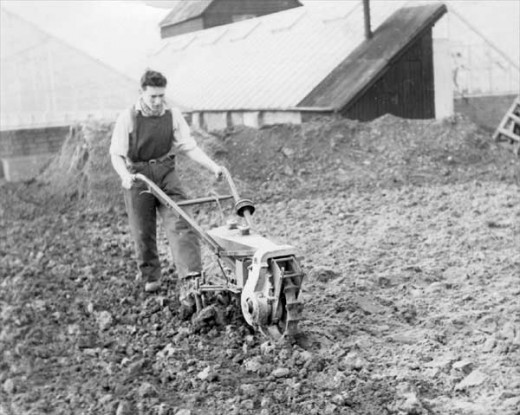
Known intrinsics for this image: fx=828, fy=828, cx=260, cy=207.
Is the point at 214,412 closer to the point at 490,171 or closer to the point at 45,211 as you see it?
the point at 45,211

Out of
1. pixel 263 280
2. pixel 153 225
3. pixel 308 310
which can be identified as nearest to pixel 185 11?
pixel 153 225

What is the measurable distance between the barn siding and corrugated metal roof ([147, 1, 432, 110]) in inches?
52.5

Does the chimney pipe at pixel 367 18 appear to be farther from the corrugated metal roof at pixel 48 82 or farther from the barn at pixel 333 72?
the corrugated metal roof at pixel 48 82

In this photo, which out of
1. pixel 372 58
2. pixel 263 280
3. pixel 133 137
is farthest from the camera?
pixel 372 58

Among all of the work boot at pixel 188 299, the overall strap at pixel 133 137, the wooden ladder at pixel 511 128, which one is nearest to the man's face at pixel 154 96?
the overall strap at pixel 133 137

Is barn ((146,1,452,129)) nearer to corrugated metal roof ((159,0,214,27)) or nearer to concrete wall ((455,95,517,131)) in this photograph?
concrete wall ((455,95,517,131))

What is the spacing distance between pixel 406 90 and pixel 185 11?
57.8ft

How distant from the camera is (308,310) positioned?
6.42m

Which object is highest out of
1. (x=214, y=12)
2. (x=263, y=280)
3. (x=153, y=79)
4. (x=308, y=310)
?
(x=214, y=12)

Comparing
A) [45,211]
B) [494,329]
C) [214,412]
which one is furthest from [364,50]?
[214,412]

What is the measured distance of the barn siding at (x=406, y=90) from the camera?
1625 cm

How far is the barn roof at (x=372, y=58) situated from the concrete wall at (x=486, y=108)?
2201mm

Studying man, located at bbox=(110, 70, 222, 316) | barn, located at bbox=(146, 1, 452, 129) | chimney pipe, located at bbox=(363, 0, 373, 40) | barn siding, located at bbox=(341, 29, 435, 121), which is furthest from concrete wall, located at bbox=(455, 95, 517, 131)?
man, located at bbox=(110, 70, 222, 316)

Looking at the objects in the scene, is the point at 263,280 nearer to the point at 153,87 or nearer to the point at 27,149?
the point at 153,87
